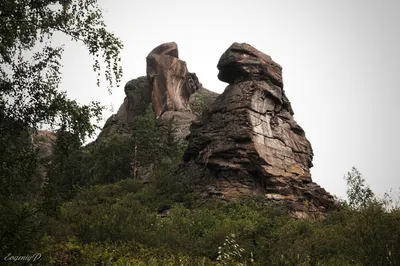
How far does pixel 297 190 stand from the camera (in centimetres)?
2436

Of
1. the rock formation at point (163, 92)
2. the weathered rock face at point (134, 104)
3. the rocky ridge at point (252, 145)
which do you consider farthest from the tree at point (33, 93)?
the weathered rock face at point (134, 104)

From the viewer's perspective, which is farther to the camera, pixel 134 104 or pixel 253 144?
pixel 134 104

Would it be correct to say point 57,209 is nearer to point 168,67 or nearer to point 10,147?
point 10,147

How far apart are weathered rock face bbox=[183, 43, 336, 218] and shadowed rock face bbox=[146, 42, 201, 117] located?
2852 cm

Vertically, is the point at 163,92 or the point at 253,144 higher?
the point at 163,92

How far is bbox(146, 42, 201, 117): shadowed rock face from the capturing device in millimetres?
58781

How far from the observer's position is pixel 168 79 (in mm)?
60656

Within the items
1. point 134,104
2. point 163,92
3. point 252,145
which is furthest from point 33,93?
point 134,104

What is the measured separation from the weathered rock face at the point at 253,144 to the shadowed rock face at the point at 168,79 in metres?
28.5

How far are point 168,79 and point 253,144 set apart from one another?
38.4 metres

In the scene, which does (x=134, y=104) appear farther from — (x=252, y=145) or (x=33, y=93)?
(x=33, y=93)

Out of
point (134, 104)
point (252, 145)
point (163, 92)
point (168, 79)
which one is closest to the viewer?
point (252, 145)

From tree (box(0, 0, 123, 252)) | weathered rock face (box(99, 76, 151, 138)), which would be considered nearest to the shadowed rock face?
weathered rock face (box(99, 76, 151, 138))

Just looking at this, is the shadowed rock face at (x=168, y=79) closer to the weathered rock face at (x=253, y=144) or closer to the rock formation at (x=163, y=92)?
the rock formation at (x=163, y=92)
